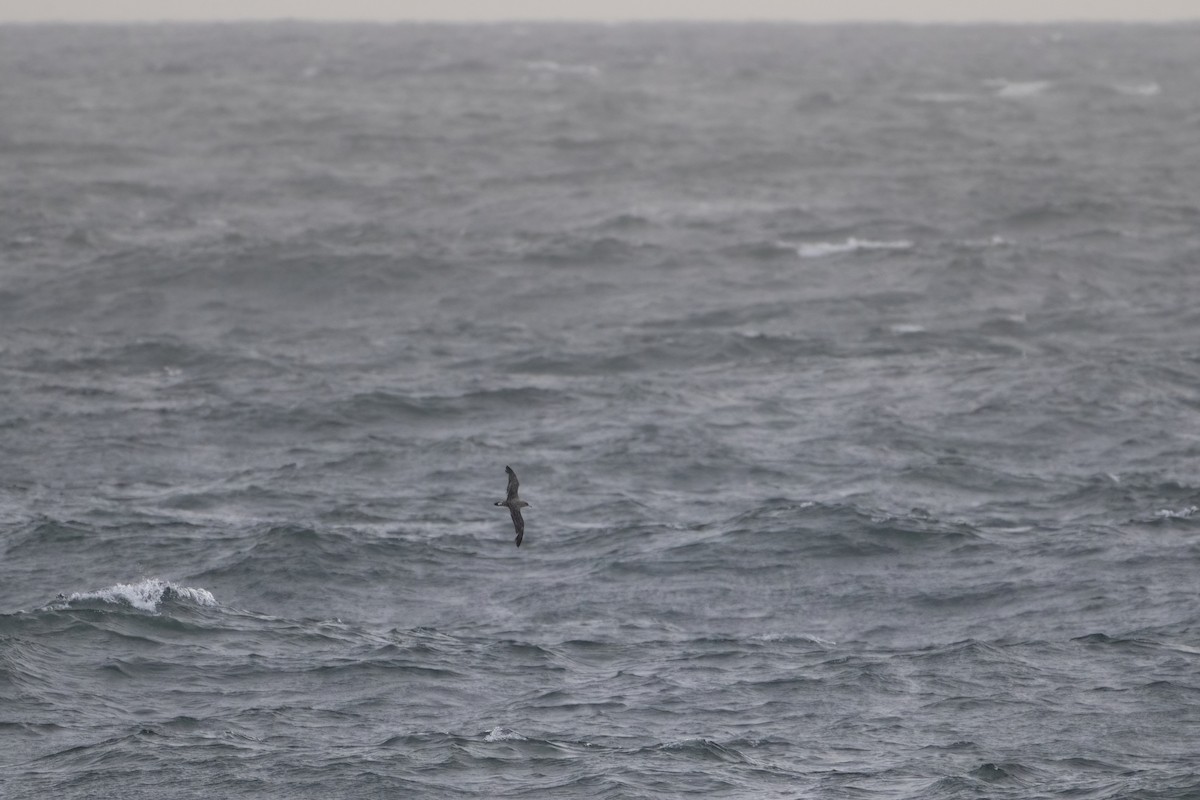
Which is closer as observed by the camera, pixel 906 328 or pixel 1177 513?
pixel 1177 513

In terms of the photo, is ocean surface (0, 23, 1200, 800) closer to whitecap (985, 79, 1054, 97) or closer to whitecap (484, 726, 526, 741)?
whitecap (484, 726, 526, 741)

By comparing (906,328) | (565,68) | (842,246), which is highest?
(565,68)

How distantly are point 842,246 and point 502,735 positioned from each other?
1604 inches

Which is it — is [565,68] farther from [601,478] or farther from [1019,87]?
[601,478]

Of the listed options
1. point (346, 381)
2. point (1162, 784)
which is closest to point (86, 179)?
point (346, 381)

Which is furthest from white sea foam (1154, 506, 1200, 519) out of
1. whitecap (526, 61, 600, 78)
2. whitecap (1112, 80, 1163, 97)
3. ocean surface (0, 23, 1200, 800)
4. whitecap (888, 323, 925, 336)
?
whitecap (526, 61, 600, 78)

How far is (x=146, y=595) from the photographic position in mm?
32250

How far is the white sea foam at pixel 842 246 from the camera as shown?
2510 inches

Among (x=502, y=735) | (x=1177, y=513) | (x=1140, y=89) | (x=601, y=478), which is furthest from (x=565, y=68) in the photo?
(x=502, y=735)

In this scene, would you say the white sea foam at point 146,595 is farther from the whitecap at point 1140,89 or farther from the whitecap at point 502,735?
the whitecap at point 1140,89

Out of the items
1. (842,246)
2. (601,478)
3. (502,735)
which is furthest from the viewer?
(842,246)

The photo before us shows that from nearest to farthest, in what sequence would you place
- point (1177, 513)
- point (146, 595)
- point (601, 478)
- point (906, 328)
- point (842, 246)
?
point (146, 595)
point (1177, 513)
point (601, 478)
point (906, 328)
point (842, 246)

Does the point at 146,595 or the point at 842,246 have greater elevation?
the point at 842,246

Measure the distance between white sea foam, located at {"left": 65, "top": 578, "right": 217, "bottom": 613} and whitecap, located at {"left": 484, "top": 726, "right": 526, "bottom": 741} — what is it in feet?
25.6
